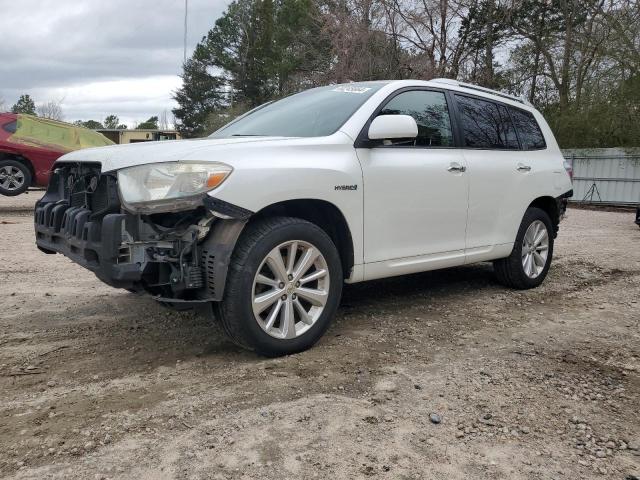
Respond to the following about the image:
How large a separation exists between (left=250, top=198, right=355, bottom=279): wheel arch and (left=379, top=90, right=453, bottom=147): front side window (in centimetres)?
82

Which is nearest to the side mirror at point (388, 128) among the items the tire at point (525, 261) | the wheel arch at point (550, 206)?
the tire at point (525, 261)

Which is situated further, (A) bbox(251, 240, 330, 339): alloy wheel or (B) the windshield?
(B) the windshield

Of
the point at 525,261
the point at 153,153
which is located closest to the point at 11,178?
the point at 153,153

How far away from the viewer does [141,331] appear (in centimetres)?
415

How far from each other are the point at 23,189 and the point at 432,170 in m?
9.62

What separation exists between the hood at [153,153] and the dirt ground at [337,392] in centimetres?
124

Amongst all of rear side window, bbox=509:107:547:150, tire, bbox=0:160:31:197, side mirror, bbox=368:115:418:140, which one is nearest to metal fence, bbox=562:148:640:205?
rear side window, bbox=509:107:547:150

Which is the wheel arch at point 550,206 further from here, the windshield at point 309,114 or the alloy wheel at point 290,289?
the alloy wheel at point 290,289

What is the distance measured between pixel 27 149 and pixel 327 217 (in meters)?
9.48

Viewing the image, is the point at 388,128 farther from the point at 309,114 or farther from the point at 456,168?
the point at 456,168

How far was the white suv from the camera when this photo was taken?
3244mm

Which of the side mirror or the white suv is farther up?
the side mirror

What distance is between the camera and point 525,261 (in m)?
5.57

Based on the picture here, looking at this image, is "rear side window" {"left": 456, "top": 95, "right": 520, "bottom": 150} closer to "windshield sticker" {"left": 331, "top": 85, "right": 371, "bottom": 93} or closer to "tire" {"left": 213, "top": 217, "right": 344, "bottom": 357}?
Answer: "windshield sticker" {"left": 331, "top": 85, "right": 371, "bottom": 93}
